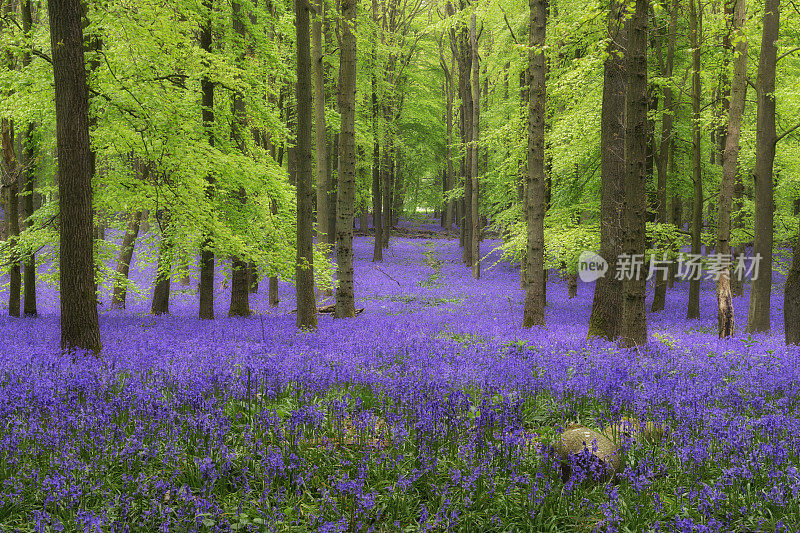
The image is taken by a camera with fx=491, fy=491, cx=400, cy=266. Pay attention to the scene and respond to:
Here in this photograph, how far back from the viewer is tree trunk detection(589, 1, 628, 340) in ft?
29.3

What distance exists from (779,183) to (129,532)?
27.2m

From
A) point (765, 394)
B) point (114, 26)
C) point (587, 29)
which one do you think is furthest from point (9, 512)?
point (587, 29)

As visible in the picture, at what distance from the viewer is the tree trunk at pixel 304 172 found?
33.4ft

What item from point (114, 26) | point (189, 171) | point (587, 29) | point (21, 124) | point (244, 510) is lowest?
point (244, 510)

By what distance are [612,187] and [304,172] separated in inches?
247

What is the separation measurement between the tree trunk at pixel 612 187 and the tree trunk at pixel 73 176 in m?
8.46

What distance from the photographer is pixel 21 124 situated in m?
11.3

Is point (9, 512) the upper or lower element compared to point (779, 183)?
lower

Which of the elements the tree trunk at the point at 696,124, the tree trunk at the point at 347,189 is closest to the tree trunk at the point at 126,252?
the tree trunk at the point at 347,189

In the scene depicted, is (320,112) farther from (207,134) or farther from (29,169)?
→ (29,169)

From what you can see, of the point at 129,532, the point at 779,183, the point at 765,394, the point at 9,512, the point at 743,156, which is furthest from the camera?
the point at 779,183

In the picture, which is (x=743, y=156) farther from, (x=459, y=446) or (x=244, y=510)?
(x=244, y=510)

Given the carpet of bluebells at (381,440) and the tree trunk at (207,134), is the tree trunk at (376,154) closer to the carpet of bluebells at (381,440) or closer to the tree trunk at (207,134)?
the tree trunk at (207,134)

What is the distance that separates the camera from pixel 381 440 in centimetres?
449
